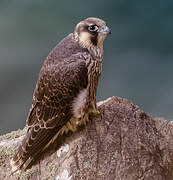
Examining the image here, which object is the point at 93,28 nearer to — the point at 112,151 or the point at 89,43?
the point at 89,43

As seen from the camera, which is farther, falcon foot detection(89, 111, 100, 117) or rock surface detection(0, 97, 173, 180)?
falcon foot detection(89, 111, 100, 117)

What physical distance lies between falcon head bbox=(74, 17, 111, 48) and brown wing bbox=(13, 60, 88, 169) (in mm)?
286

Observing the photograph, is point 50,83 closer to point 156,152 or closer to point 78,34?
point 78,34

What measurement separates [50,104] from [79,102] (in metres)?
0.32

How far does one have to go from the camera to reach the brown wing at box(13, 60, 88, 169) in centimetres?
411

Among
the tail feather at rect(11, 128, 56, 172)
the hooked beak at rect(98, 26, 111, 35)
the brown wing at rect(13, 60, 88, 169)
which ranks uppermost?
the hooked beak at rect(98, 26, 111, 35)

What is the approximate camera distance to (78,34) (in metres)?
4.29

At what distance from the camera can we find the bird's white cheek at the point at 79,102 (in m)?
4.17

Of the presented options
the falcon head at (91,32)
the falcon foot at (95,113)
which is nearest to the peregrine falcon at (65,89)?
the falcon head at (91,32)

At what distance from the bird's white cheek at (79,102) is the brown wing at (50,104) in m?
0.05

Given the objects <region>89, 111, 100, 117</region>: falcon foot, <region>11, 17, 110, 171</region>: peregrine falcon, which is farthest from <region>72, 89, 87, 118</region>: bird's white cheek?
<region>89, 111, 100, 117</region>: falcon foot

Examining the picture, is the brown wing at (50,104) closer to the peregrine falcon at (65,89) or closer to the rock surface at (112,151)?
the peregrine falcon at (65,89)

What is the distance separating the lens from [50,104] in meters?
4.19

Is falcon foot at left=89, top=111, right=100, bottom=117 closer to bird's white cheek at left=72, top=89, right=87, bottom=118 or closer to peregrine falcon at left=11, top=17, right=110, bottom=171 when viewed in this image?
peregrine falcon at left=11, top=17, right=110, bottom=171
